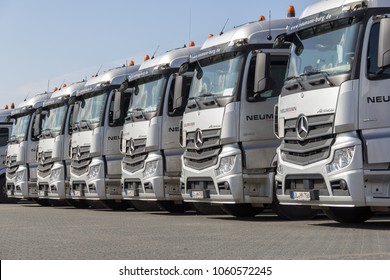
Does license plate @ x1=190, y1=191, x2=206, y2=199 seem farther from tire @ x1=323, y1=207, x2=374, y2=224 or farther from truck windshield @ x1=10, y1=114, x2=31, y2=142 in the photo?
truck windshield @ x1=10, y1=114, x2=31, y2=142

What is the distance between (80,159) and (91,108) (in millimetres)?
1242

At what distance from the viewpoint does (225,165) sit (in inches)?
629

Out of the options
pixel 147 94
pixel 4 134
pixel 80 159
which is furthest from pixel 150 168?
pixel 4 134

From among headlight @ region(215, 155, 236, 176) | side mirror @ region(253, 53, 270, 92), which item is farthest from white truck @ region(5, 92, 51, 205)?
side mirror @ region(253, 53, 270, 92)

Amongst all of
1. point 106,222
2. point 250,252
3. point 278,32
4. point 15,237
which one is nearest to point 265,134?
point 278,32

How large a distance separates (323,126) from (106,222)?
5010mm

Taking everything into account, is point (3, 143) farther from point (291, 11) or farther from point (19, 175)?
point (291, 11)

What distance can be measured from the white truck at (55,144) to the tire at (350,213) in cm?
1093

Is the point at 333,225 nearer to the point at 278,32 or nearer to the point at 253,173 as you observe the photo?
the point at 253,173

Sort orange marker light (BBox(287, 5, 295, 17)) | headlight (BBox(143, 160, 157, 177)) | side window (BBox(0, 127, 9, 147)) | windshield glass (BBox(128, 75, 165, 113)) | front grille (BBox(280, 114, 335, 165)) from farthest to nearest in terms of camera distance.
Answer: side window (BBox(0, 127, 9, 147)) → windshield glass (BBox(128, 75, 165, 113)) → headlight (BBox(143, 160, 157, 177)) → orange marker light (BBox(287, 5, 295, 17)) → front grille (BBox(280, 114, 335, 165))

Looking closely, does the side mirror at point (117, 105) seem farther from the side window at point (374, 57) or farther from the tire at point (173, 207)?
the side window at point (374, 57)

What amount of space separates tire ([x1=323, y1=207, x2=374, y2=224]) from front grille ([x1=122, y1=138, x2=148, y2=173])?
569cm

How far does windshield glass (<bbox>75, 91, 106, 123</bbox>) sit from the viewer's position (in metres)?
22.1

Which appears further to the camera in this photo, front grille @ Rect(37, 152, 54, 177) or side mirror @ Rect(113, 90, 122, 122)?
front grille @ Rect(37, 152, 54, 177)
